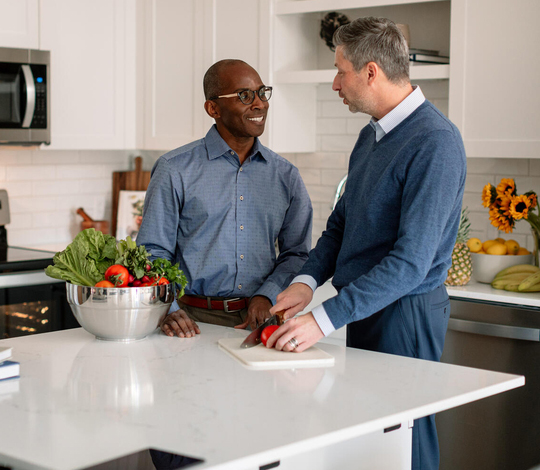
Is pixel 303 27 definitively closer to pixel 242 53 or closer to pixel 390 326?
pixel 242 53

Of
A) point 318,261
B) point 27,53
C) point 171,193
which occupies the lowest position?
point 318,261

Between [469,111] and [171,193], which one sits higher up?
[469,111]

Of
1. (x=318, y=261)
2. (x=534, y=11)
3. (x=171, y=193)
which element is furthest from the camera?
(x=534, y=11)

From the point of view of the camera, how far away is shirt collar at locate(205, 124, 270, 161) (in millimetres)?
2367

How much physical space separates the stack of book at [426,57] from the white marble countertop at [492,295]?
1006 mm

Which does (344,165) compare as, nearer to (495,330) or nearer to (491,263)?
(491,263)

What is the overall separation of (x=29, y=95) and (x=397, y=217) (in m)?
2.32

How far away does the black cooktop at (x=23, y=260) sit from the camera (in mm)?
3404

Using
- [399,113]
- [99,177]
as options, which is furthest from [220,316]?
[99,177]

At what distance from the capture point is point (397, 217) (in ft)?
6.31

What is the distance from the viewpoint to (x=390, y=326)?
199cm

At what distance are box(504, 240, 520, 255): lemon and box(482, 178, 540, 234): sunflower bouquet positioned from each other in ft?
0.42

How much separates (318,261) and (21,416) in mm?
1021

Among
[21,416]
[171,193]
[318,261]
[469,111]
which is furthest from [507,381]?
[469,111]
